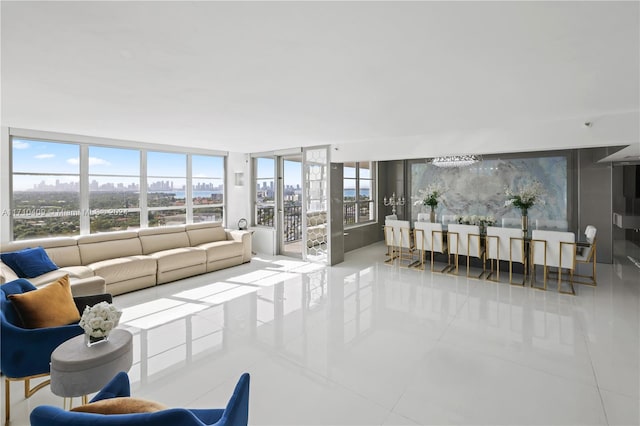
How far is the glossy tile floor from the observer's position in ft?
7.32

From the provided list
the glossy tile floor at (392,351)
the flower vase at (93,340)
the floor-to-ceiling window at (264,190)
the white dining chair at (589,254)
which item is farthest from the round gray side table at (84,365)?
the white dining chair at (589,254)

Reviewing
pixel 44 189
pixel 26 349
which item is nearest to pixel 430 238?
pixel 26 349

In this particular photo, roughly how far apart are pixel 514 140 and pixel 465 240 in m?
1.83

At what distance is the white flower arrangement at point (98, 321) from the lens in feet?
6.71

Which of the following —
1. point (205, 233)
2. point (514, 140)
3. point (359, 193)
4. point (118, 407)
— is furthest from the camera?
point (359, 193)

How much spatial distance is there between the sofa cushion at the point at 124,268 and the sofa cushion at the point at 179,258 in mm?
147

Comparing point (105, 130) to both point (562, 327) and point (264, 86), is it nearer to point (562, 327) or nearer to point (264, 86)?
point (264, 86)

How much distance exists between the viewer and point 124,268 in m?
4.64

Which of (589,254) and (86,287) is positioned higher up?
(589,254)

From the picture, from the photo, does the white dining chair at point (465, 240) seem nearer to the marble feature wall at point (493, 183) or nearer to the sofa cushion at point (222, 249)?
the marble feature wall at point (493, 183)

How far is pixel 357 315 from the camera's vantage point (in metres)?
3.86

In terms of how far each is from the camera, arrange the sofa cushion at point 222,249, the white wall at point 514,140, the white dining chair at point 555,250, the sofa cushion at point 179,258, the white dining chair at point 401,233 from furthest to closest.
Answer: the white dining chair at point 401,233 → the sofa cushion at point 222,249 → the sofa cushion at point 179,258 → the white dining chair at point 555,250 → the white wall at point 514,140

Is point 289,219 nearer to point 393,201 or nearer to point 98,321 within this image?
point 393,201

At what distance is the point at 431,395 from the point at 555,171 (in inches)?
248
